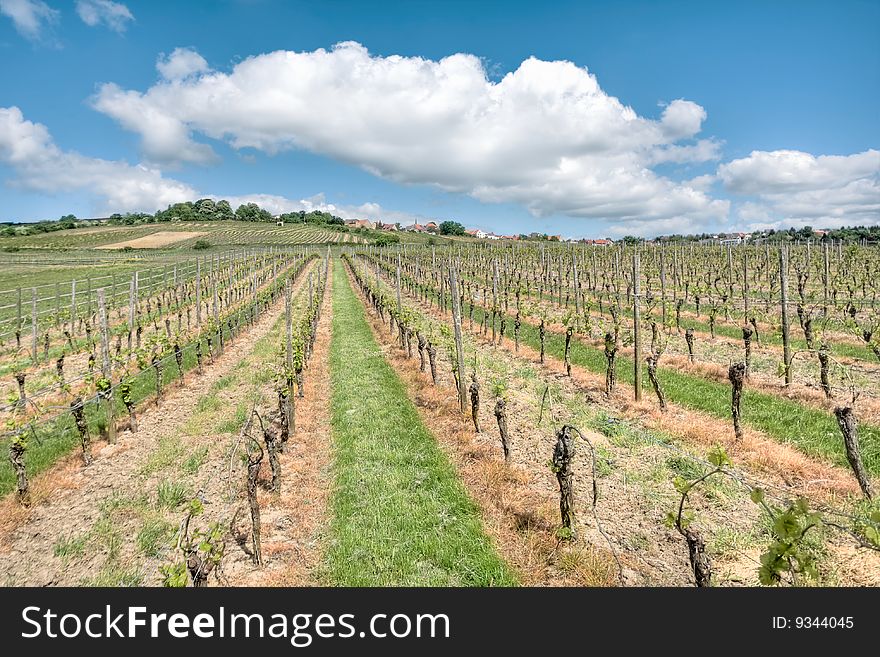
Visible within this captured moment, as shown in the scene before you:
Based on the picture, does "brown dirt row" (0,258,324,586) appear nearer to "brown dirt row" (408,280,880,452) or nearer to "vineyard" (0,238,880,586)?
"vineyard" (0,238,880,586)

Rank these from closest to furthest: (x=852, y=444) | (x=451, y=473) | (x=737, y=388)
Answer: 1. (x=852, y=444)
2. (x=451, y=473)
3. (x=737, y=388)

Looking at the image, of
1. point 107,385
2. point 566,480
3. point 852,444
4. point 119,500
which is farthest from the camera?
point 107,385

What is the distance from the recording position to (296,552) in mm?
5215

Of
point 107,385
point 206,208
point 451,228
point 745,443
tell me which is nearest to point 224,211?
point 206,208

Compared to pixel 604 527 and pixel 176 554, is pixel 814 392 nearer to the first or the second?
pixel 604 527

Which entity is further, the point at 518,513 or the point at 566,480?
the point at 518,513

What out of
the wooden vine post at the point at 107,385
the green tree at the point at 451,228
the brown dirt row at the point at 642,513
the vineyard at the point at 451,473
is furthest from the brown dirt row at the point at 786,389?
the green tree at the point at 451,228

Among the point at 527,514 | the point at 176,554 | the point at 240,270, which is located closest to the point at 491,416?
the point at 527,514

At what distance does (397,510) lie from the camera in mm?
5941

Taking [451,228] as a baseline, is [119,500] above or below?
below

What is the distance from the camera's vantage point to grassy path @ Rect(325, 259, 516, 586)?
4.74m

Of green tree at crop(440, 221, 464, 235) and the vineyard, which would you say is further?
green tree at crop(440, 221, 464, 235)

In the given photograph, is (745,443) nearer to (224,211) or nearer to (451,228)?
(451,228)

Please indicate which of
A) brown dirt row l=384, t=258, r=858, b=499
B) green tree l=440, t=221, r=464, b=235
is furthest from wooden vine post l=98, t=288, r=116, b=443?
green tree l=440, t=221, r=464, b=235
